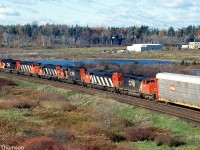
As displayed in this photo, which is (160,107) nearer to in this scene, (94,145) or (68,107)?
(68,107)

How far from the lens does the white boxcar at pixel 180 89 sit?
32625mm

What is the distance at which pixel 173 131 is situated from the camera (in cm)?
2786

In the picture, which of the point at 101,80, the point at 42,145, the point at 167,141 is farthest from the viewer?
the point at 101,80

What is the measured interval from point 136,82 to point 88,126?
1360 cm

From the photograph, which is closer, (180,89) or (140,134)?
(140,134)

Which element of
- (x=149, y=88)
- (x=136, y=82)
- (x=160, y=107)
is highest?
(x=136, y=82)

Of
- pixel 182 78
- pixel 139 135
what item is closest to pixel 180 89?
pixel 182 78

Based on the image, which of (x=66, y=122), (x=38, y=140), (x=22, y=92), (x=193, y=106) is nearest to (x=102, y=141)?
(x=38, y=140)

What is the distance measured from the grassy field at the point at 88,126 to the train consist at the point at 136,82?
3.89m

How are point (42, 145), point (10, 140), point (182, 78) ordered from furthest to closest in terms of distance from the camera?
1. point (182, 78)
2. point (10, 140)
3. point (42, 145)

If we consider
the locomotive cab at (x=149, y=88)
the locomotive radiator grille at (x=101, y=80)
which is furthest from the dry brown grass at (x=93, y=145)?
the locomotive radiator grille at (x=101, y=80)

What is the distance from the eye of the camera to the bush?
23.9m

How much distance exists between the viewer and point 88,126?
30.2 meters

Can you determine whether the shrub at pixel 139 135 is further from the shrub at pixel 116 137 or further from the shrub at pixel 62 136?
the shrub at pixel 62 136
